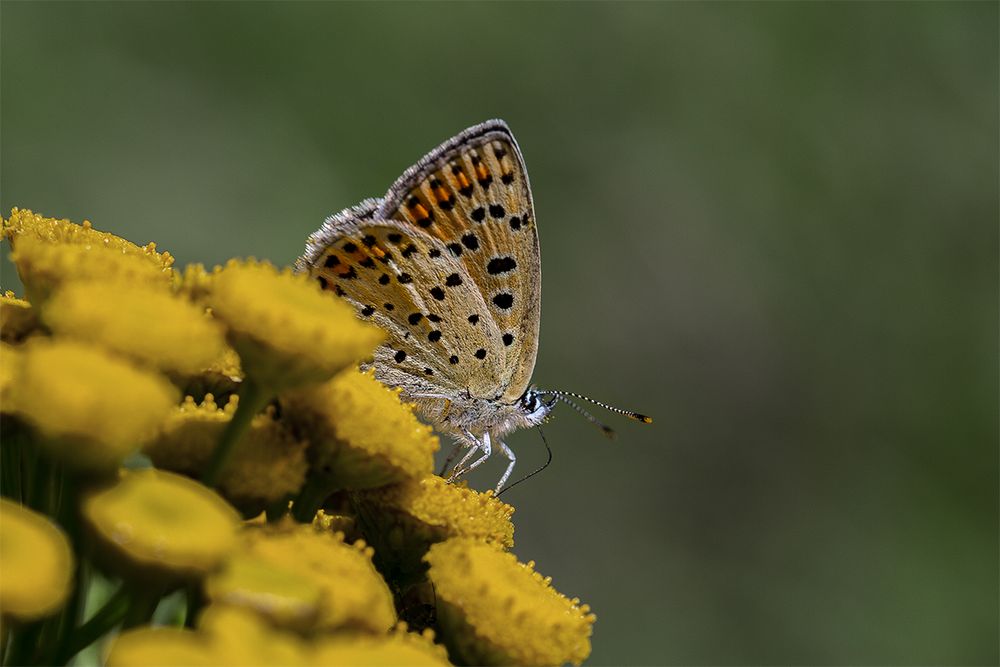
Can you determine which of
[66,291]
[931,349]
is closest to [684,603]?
[931,349]

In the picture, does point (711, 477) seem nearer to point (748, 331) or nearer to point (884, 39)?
point (748, 331)

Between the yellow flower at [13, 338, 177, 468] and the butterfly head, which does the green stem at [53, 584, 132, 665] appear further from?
the butterfly head

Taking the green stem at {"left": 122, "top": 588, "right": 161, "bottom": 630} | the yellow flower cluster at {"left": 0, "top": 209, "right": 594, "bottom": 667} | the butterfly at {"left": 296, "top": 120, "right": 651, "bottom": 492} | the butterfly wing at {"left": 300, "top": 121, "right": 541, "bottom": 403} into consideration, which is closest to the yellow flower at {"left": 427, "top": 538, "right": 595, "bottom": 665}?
the yellow flower cluster at {"left": 0, "top": 209, "right": 594, "bottom": 667}

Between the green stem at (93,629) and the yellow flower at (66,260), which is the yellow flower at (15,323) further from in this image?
the green stem at (93,629)

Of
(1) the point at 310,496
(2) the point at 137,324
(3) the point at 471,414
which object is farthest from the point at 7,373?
(3) the point at 471,414

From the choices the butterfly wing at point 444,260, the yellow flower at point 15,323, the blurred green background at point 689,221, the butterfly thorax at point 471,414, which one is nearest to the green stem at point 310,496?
the yellow flower at point 15,323
